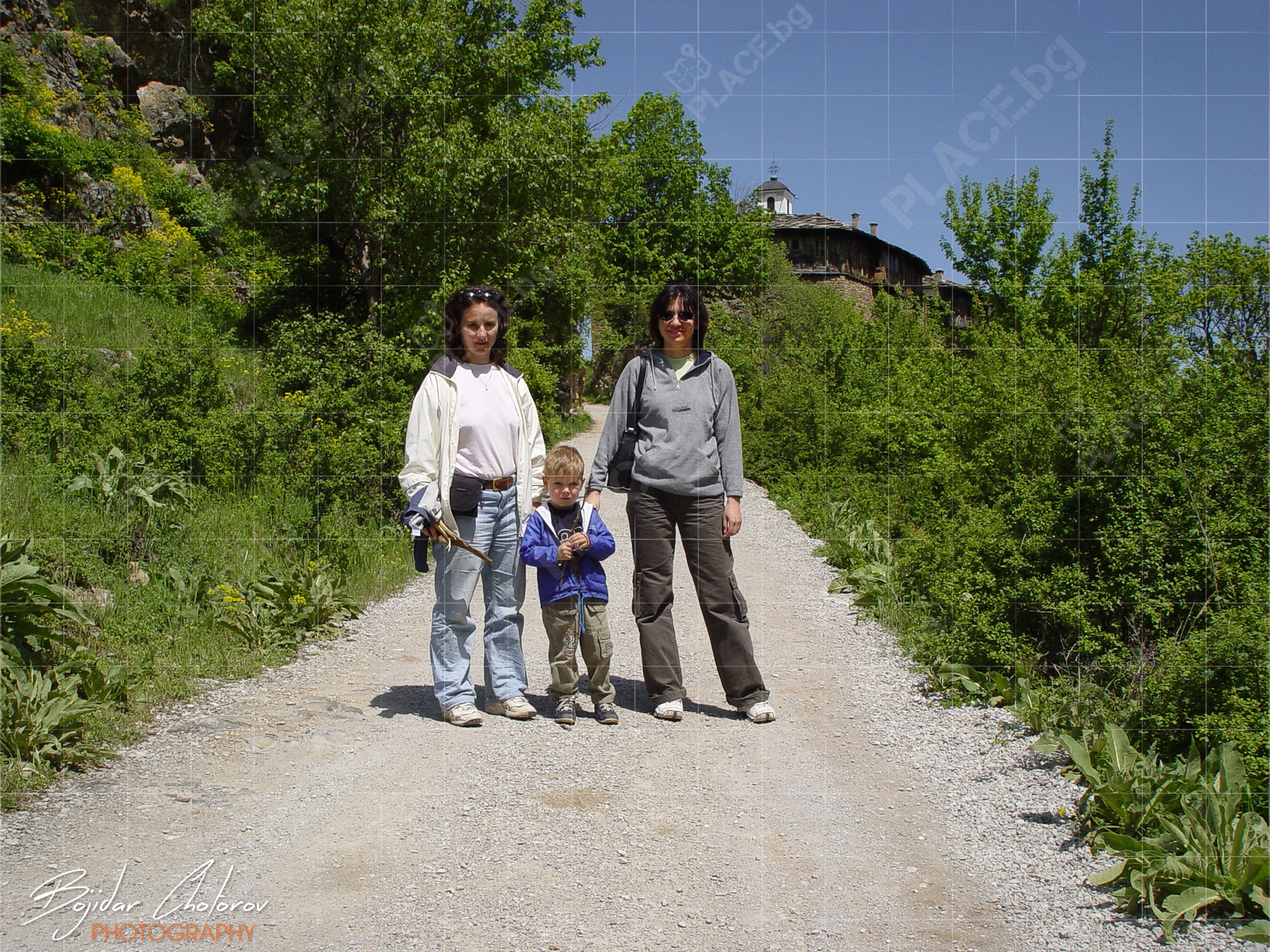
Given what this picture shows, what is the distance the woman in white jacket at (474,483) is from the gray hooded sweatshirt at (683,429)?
450mm

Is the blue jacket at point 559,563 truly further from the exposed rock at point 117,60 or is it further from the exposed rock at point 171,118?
the exposed rock at point 117,60

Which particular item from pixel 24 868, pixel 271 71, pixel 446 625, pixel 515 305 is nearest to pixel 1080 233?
pixel 446 625

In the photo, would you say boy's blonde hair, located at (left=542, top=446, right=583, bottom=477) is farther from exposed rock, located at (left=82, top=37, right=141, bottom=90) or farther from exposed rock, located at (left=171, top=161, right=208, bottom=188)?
exposed rock, located at (left=82, top=37, right=141, bottom=90)

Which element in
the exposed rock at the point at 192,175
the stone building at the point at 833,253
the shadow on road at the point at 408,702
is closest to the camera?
the shadow on road at the point at 408,702

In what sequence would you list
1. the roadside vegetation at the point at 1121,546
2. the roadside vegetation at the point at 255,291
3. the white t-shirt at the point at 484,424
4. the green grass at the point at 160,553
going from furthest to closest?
the roadside vegetation at the point at 255,291 → the green grass at the point at 160,553 → the white t-shirt at the point at 484,424 → the roadside vegetation at the point at 1121,546

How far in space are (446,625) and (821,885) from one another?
2.23m

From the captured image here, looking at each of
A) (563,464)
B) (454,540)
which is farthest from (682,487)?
(454,540)

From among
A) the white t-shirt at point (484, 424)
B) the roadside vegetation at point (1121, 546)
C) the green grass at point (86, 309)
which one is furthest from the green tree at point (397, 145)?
the white t-shirt at point (484, 424)

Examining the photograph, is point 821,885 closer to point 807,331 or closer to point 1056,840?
point 1056,840

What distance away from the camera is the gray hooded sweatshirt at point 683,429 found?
15.3ft

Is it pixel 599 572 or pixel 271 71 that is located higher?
pixel 271 71

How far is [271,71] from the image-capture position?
39.0 feet

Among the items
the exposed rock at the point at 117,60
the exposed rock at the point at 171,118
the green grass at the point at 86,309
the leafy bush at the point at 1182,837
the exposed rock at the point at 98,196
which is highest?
the exposed rock at the point at 117,60

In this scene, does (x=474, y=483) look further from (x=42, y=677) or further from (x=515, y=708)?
(x=42, y=677)
